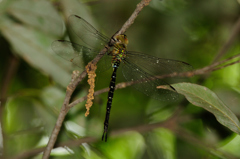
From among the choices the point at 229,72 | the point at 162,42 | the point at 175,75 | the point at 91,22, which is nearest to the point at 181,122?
the point at 175,75

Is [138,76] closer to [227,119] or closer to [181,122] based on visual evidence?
[181,122]

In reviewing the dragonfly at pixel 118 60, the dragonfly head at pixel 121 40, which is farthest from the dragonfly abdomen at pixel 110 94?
the dragonfly head at pixel 121 40

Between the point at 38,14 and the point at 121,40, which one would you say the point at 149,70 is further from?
the point at 38,14

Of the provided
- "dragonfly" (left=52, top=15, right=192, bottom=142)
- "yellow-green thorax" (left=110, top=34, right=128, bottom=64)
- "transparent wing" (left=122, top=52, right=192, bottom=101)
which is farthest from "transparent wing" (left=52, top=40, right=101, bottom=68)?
"transparent wing" (left=122, top=52, right=192, bottom=101)

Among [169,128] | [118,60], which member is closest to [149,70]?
[118,60]

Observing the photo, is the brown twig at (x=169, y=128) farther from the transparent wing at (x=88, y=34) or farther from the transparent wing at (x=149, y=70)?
the transparent wing at (x=88, y=34)

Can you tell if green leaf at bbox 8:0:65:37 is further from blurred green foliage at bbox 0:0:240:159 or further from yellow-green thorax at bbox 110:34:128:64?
yellow-green thorax at bbox 110:34:128:64
